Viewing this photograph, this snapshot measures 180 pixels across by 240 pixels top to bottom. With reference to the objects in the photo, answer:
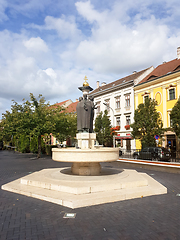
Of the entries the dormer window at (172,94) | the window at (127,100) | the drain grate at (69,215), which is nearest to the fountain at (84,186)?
the drain grate at (69,215)

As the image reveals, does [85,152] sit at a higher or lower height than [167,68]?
lower

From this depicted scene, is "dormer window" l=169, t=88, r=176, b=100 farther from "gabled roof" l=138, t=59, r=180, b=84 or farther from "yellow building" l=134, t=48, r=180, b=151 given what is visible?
"gabled roof" l=138, t=59, r=180, b=84

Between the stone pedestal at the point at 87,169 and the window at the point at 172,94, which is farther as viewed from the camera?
the window at the point at 172,94

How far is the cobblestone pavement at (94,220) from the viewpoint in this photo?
447 cm

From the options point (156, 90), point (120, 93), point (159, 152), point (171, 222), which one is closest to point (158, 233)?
point (171, 222)

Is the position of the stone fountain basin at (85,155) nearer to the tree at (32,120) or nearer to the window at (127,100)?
the tree at (32,120)

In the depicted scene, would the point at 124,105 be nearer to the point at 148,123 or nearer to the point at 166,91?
the point at 166,91

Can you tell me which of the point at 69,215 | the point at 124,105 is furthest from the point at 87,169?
the point at 124,105

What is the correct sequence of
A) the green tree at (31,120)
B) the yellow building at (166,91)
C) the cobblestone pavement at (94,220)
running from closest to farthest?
the cobblestone pavement at (94,220) < the green tree at (31,120) < the yellow building at (166,91)

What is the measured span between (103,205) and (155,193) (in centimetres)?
254

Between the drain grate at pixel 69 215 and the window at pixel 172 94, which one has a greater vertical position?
the window at pixel 172 94

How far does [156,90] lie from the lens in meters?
30.7

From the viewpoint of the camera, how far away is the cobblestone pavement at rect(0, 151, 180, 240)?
4.47 metres

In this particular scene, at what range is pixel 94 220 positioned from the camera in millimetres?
5309
